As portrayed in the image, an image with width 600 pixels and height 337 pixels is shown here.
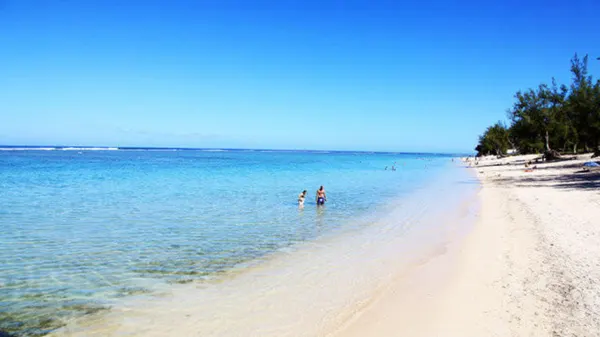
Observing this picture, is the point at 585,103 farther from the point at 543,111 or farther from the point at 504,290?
the point at 504,290

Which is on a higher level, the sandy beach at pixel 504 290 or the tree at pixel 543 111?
the tree at pixel 543 111

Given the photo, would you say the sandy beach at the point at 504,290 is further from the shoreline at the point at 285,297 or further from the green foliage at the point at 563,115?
the green foliage at the point at 563,115

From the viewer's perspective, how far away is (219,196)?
25500 millimetres

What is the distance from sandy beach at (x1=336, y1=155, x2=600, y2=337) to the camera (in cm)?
638

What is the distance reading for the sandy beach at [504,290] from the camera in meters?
6.38

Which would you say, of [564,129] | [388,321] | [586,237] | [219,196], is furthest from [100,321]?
[564,129]

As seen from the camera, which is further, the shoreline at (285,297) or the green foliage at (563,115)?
the green foliage at (563,115)

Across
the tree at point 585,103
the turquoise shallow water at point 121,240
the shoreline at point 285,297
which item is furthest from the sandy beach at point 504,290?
the tree at point 585,103

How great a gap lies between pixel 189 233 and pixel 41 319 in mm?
7177

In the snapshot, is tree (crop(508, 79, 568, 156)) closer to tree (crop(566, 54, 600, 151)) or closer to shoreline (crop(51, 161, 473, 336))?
tree (crop(566, 54, 600, 151))

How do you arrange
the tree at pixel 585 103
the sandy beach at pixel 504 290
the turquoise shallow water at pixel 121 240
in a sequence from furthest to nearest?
the tree at pixel 585 103
the turquoise shallow water at pixel 121 240
the sandy beach at pixel 504 290

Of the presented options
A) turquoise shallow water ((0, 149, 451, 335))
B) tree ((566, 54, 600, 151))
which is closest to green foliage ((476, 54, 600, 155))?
tree ((566, 54, 600, 151))

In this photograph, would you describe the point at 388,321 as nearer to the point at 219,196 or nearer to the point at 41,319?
the point at 41,319

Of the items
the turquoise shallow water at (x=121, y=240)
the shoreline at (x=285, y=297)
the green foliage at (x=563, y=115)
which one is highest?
the green foliage at (x=563, y=115)
